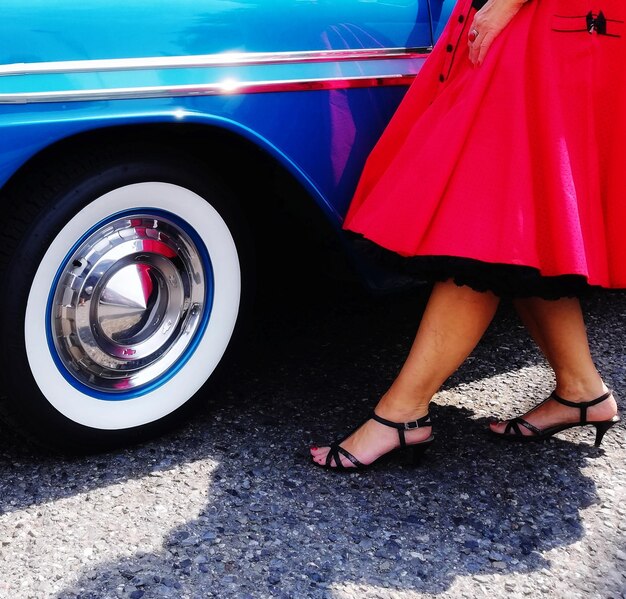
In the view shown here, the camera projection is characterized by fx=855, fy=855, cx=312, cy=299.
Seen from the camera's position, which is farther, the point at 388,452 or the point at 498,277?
the point at 388,452

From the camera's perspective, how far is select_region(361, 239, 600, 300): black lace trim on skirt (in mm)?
1847

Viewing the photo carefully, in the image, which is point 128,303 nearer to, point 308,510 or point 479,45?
point 308,510

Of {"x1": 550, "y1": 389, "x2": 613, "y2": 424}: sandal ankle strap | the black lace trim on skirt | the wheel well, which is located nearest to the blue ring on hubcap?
the wheel well

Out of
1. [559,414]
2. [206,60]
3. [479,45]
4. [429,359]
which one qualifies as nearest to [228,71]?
[206,60]

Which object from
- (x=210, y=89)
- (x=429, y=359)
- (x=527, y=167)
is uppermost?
(x=210, y=89)

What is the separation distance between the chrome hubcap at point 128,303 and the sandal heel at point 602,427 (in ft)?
3.55

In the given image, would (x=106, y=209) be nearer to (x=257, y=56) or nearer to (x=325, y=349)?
(x=257, y=56)

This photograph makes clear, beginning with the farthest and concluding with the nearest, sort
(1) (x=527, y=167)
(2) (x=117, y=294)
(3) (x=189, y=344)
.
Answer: (3) (x=189, y=344), (2) (x=117, y=294), (1) (x=527, y=167)

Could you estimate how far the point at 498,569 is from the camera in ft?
5.84

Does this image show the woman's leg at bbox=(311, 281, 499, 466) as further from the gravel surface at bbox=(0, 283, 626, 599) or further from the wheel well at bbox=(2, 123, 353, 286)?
the wheel well at bbox=(2, 123, 353, 286)

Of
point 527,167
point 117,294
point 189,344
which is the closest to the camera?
point 527,167

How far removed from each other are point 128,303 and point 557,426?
116 centimetres

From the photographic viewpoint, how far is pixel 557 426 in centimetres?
227

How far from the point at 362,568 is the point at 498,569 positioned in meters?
0.29
